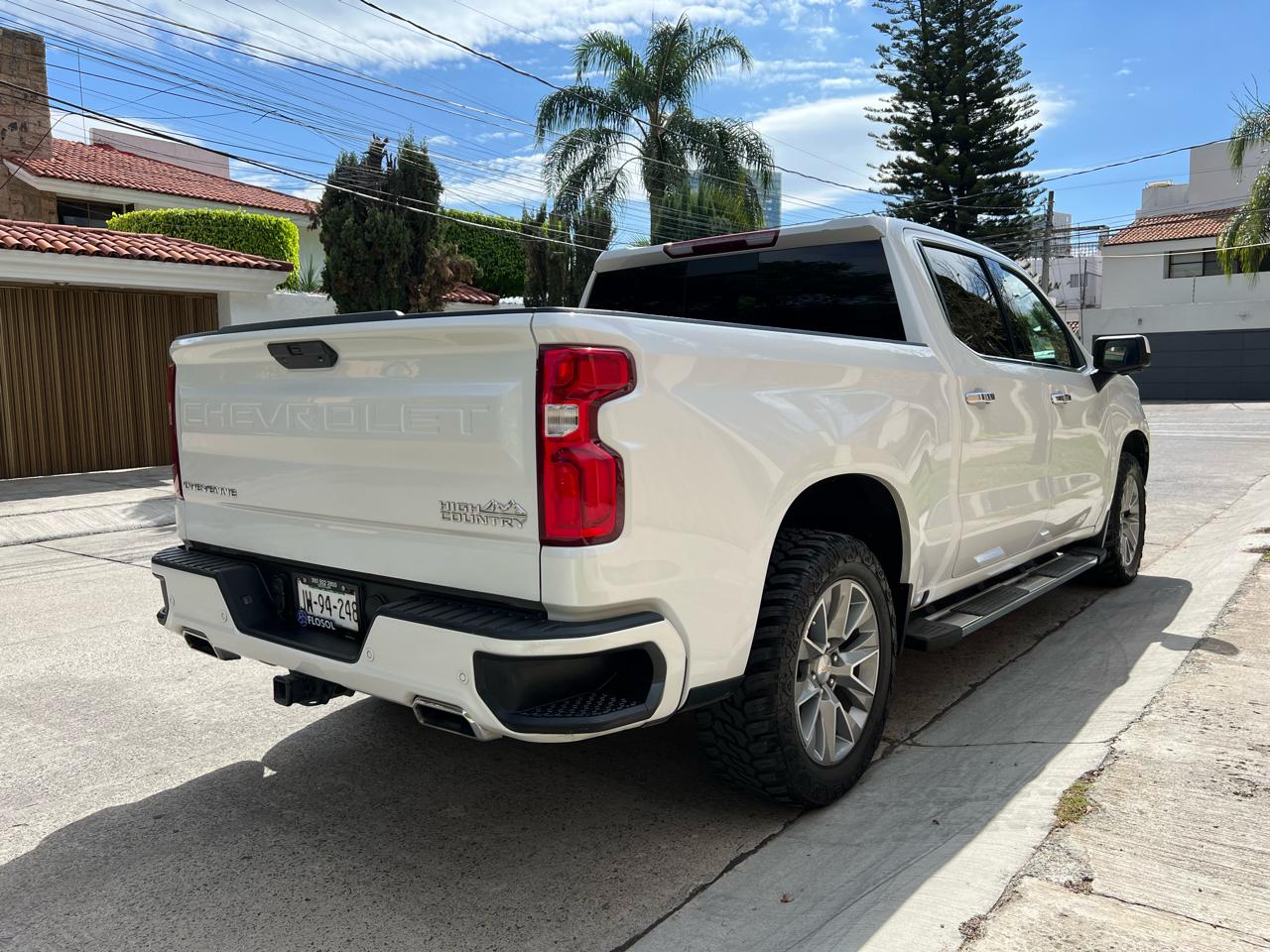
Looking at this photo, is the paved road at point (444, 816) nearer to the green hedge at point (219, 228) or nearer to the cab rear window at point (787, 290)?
the cab rear window at point (787, 290)

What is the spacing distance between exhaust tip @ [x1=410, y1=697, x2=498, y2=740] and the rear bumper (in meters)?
0.01

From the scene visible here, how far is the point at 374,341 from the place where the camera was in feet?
9.44

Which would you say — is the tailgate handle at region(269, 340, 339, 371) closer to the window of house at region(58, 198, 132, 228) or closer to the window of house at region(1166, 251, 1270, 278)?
the window of house at region(58, 198, 132, 228)

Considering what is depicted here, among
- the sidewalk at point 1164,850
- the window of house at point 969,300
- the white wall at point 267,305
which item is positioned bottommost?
the sidewalk at point 1164,850

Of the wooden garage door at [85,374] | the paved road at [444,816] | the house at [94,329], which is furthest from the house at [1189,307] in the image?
the paved road at [444,816]

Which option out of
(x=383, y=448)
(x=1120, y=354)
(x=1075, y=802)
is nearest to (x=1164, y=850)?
(x=1075, y=802)

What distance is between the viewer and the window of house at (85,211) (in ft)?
75.6

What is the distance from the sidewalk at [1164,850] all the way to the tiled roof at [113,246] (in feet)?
44.3

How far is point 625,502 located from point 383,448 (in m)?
0.76

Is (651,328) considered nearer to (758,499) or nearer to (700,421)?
(700,421)

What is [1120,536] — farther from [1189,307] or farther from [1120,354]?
[1189,307]

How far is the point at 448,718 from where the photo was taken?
8.95 ft

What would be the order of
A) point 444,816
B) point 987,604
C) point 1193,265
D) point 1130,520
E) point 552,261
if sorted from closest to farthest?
1. point 444,816
2. point 987,604
3. point 1130,520
4. point 552,261
5. point 1193,265

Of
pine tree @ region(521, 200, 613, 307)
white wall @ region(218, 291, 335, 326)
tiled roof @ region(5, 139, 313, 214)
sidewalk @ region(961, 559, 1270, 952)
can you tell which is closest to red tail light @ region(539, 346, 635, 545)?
sidewalk @ region(961, 559, 1270, 952)
